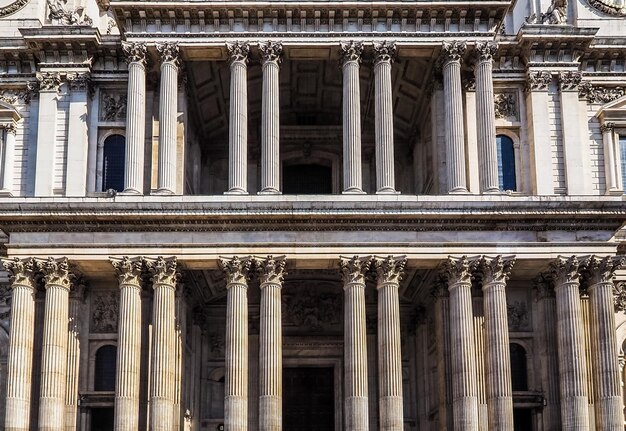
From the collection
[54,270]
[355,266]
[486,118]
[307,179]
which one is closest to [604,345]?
[355,266]

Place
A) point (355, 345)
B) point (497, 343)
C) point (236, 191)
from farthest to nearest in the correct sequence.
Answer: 1. point (236, 191)
2. point (497, 343)
3. point (355, 345)

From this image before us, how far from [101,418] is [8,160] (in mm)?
11057

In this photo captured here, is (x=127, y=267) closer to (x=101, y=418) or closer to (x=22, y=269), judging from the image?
Result: (x=22, y=269)

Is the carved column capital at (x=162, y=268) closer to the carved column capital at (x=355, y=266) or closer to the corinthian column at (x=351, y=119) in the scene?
the carved column capital at (x=355, y=266)

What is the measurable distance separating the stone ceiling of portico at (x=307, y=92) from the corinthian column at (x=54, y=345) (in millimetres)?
9888

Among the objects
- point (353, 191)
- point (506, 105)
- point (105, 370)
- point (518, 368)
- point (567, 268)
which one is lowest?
point (518, 368)

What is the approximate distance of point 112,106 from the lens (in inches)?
1542

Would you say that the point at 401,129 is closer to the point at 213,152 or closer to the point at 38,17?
the point at 213,152

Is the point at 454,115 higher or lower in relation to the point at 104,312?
higher

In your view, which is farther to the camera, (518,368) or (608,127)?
(608,127)

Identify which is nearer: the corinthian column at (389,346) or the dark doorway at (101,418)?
the corinthian column at (389,346)

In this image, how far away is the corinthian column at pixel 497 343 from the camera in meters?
34.1

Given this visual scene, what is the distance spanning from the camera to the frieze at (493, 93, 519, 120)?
130 feet

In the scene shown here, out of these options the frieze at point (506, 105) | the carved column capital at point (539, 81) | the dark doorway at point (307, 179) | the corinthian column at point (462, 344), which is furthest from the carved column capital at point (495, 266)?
the dark doorway at point (307, 179)
